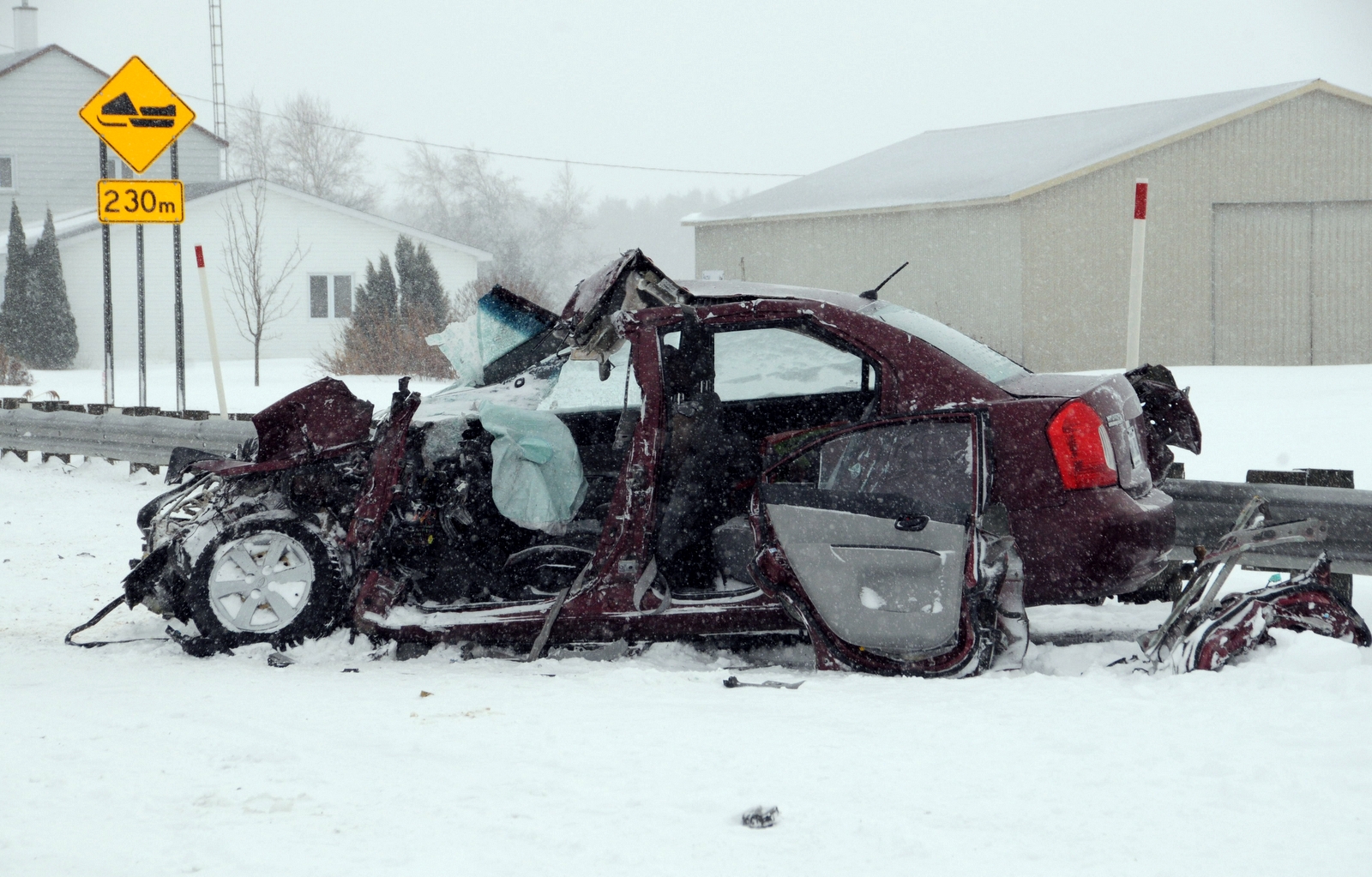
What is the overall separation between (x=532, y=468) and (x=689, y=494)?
0.66 meters

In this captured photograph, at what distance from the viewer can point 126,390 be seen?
76.0ft

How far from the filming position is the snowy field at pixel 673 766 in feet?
10.1

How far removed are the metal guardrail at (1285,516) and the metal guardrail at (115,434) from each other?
269 inches

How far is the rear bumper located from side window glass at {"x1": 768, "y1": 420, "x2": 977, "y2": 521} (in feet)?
0.85

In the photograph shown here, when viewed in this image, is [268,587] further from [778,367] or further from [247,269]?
[247,269]

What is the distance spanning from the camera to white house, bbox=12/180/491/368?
3116 cm

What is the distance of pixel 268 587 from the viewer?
17.0 feet

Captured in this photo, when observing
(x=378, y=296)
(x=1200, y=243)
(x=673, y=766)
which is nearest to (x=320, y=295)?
(x=378, y=296)

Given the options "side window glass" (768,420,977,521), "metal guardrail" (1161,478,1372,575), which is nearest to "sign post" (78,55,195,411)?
"side window glass" (768,420,977,521)

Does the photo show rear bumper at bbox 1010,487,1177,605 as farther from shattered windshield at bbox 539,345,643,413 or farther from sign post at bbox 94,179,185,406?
sign post at bbox 94,179,185,406

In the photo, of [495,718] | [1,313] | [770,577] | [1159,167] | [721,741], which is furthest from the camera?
[1,313]

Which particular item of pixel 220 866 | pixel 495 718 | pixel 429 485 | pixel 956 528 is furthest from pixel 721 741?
pixel 429 485

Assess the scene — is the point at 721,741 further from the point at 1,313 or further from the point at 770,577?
the point at 1,313

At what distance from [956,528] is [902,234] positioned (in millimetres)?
20198
